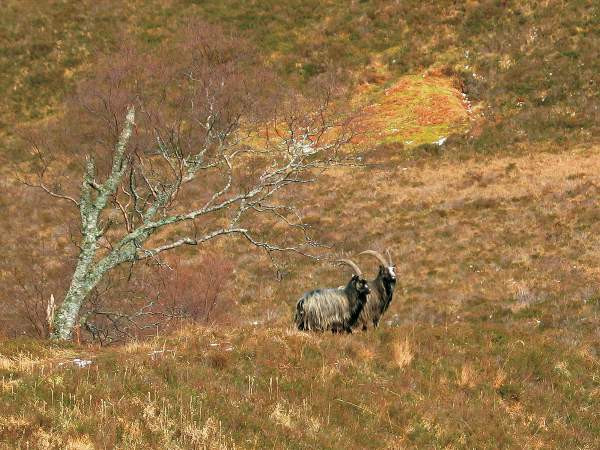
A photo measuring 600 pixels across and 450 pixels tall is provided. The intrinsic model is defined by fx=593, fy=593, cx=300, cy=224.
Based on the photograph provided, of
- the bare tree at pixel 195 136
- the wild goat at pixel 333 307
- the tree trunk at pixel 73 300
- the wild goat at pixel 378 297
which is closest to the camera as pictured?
the tree trunk at pixel 73 300

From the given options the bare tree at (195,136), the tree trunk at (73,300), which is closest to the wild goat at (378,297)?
the bare tree at (195,136)

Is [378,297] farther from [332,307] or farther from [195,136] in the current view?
[195,136]

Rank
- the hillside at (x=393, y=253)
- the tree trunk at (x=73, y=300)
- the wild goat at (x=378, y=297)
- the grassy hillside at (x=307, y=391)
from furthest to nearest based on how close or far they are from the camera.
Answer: the wild goat at (x=378, y=297)
the tree trunk at (x=73, y=300)
the hillside at (x=393, y=253)
the grassy hillside at (x=307, y=391)

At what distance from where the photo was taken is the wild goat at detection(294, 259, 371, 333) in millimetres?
12086

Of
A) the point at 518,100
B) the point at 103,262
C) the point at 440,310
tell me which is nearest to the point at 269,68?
the point at 518,100

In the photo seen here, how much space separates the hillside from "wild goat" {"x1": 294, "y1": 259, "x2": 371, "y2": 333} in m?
0.93

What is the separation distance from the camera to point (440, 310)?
1745 centimetres

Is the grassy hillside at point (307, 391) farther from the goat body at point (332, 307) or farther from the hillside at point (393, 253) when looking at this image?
the goat body at point (332, 307)

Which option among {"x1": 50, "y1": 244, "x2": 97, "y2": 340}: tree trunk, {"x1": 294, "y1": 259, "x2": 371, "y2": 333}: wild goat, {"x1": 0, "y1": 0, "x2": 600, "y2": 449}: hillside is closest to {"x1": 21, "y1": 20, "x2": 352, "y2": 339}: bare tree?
{"x1": 50, "y1": 244, "x2": 97, "y2": 340}: tree trunk

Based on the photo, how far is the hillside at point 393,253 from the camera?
8000mm

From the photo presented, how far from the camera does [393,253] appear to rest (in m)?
22.8

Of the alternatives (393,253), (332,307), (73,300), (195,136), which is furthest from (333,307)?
(195,136)

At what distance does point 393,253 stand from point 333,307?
11.0 metres

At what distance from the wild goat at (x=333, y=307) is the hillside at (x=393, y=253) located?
929mm
